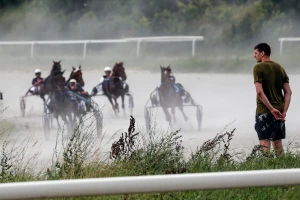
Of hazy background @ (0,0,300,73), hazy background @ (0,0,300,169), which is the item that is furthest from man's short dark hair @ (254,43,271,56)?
hazy background @ (0,0,300,73)

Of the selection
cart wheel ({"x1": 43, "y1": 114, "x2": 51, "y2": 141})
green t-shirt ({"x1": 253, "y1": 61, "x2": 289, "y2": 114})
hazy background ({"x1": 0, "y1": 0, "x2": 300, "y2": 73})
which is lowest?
cart wheel ({"x1": 43, "y1": 114, "x2": 51, "y2": 141})

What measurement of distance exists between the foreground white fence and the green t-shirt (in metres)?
3.99

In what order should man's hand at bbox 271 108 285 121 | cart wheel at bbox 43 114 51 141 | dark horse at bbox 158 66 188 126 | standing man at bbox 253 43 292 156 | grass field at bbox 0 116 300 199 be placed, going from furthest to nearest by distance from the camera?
dark horse at bbox 158 66 188 126 → cart wheel at bbox 43 114 51 141 → standing man at bbox 253 43 292 156 → man's hand at bbox 271 108 285 121 → grass field at bbox 0 116 300 199

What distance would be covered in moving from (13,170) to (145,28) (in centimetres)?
2741

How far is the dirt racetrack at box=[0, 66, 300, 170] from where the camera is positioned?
15812mm

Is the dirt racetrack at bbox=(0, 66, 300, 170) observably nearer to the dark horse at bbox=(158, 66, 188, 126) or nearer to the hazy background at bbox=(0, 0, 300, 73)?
the dark horse at bbox=(158, 66, 188, 126)

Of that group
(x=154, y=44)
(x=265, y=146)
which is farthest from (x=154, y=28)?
(x=265, y=146)

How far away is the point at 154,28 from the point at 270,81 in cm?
2642

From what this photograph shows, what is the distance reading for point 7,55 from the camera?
111 feet

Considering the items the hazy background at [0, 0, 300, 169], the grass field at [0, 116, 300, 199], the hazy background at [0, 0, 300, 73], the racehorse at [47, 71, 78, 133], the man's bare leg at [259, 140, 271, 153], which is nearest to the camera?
the grass field at [0, 116, 300, 199]

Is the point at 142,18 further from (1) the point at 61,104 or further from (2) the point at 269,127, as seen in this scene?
(2) the point at 269,127

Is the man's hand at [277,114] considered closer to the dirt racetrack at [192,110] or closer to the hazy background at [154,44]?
the dirt racetrack at [192,110]

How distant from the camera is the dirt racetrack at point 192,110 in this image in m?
15.8

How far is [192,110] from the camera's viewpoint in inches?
859
